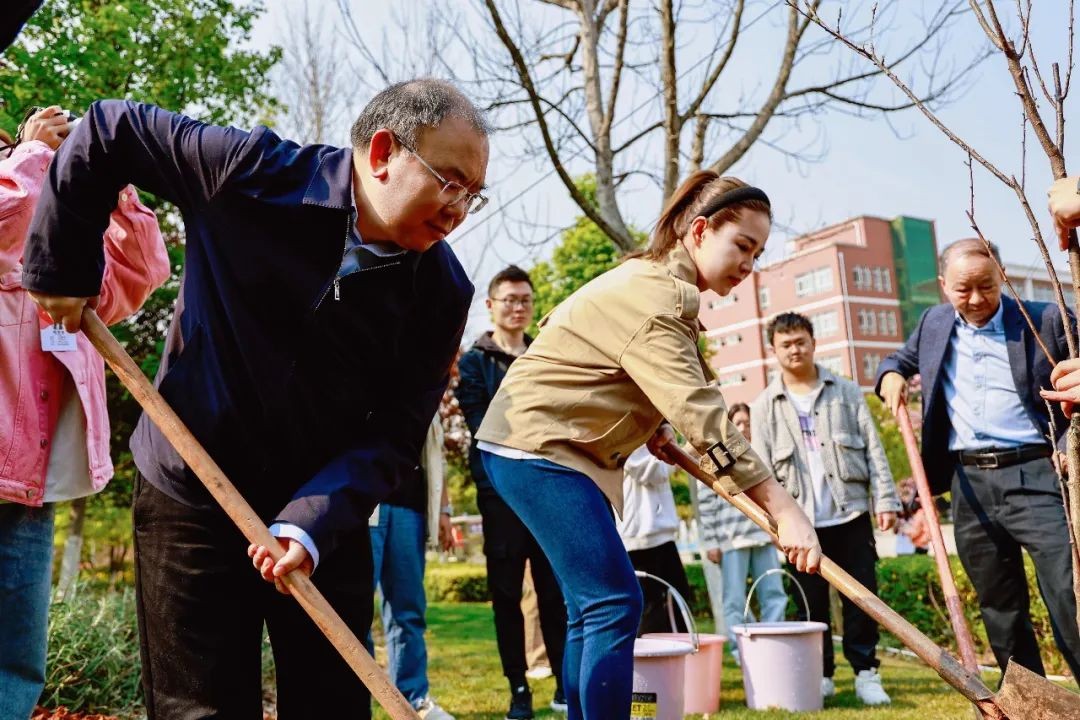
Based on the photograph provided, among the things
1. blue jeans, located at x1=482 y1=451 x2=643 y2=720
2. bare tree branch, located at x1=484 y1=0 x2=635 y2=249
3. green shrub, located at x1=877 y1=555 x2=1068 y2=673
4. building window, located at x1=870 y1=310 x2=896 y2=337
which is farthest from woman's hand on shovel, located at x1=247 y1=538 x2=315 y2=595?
building window, located at x1=870 y1=310 x2=896 y2=337

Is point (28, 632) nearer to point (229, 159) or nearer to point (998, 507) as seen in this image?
point (229, 159)

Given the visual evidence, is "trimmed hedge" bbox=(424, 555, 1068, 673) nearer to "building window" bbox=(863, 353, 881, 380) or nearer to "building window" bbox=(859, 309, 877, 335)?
"building window" bbox=(863, 353, 881, 380)

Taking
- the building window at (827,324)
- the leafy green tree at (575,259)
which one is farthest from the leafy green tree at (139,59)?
the building window at (827,324)

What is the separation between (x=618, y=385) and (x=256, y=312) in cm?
134

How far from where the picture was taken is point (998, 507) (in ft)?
14.6

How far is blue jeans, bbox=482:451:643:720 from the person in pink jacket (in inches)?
50.9

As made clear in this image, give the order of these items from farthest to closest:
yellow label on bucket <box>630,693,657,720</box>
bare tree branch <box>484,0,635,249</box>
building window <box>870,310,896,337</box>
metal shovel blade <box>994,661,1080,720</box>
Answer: building window <box>870,310,896,337</box>, bare tree branch <box>484,0,635,249</box>, yellow label on bucket <box>630,693,657,720</box>, metal shovel blade <box>994,661,1080,720</box>

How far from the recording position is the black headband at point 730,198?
10.8 feet

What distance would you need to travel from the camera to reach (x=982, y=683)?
2832 mm

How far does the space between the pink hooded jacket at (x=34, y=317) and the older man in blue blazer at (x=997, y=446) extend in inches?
137

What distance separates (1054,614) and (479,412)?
9.89 feet

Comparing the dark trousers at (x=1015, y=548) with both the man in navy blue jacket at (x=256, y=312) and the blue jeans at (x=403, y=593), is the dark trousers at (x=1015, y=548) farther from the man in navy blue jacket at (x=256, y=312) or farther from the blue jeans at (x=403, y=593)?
the man in navy blue jacket at (x=256, y=312)

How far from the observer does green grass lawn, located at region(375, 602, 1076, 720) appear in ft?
17.1

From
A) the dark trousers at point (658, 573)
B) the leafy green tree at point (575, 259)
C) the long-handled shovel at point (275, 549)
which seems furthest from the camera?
the leafy green tree at point (575, 259)
